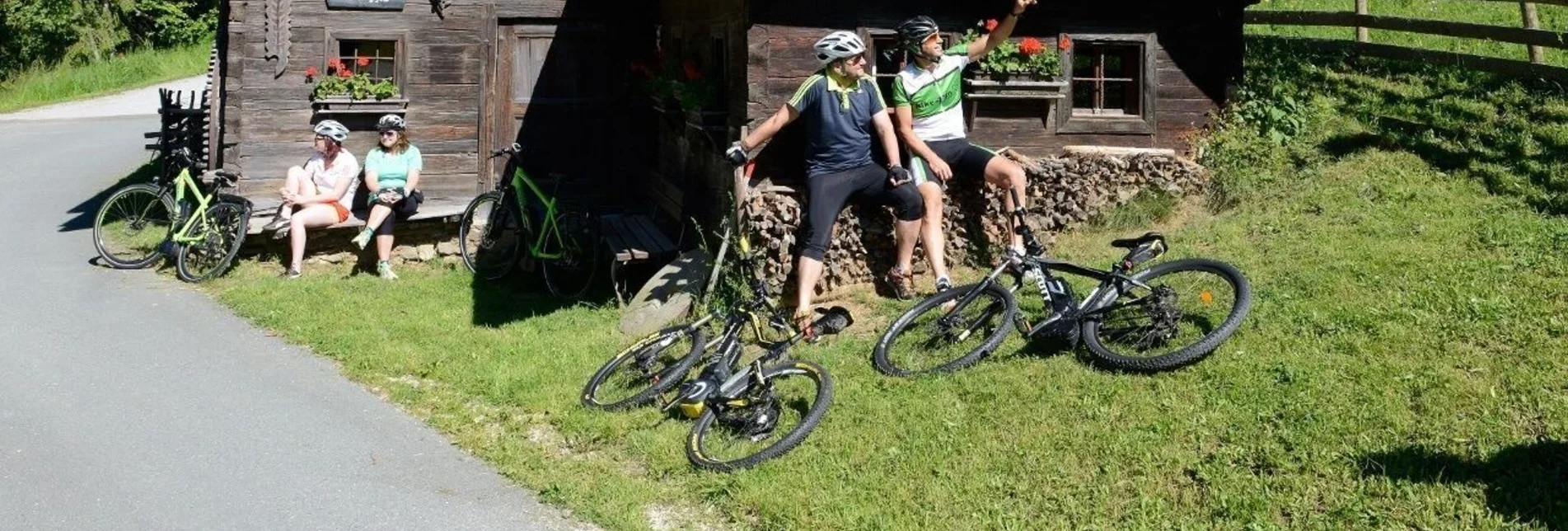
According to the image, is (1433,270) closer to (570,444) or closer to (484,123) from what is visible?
(570,444)

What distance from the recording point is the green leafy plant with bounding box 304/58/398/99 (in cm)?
1339

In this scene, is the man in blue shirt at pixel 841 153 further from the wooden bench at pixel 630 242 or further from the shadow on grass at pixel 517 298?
the shadow on grass at pixel 517 298

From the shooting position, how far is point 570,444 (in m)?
8.01

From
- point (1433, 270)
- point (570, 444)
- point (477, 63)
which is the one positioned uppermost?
point (477, 63)

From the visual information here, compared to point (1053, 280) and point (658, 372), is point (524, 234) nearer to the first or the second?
point (658, 372)

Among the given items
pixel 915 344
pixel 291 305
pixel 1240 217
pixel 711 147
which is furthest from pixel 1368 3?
pixel 291 305

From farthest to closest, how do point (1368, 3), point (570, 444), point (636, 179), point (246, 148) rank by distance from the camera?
point (1368, 3) < point (636, 179) < point (246, 148) < point (570, 444)

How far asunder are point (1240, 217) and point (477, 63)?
23.1 feet

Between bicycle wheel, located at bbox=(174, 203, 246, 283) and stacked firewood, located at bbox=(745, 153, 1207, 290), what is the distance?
5.27 meters

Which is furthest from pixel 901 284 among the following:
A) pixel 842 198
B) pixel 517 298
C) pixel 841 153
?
pixel 517 298

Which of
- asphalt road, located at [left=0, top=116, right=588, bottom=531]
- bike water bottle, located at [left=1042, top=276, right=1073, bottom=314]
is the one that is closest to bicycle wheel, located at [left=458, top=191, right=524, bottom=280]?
asphalt road, located at [left=0, top=116, right=588, bottom=531]

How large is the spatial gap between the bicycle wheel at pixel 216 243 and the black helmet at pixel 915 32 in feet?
20.9

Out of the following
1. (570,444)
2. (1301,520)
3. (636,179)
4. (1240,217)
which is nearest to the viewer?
(1301,520)

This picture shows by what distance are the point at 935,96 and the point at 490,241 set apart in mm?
5195
